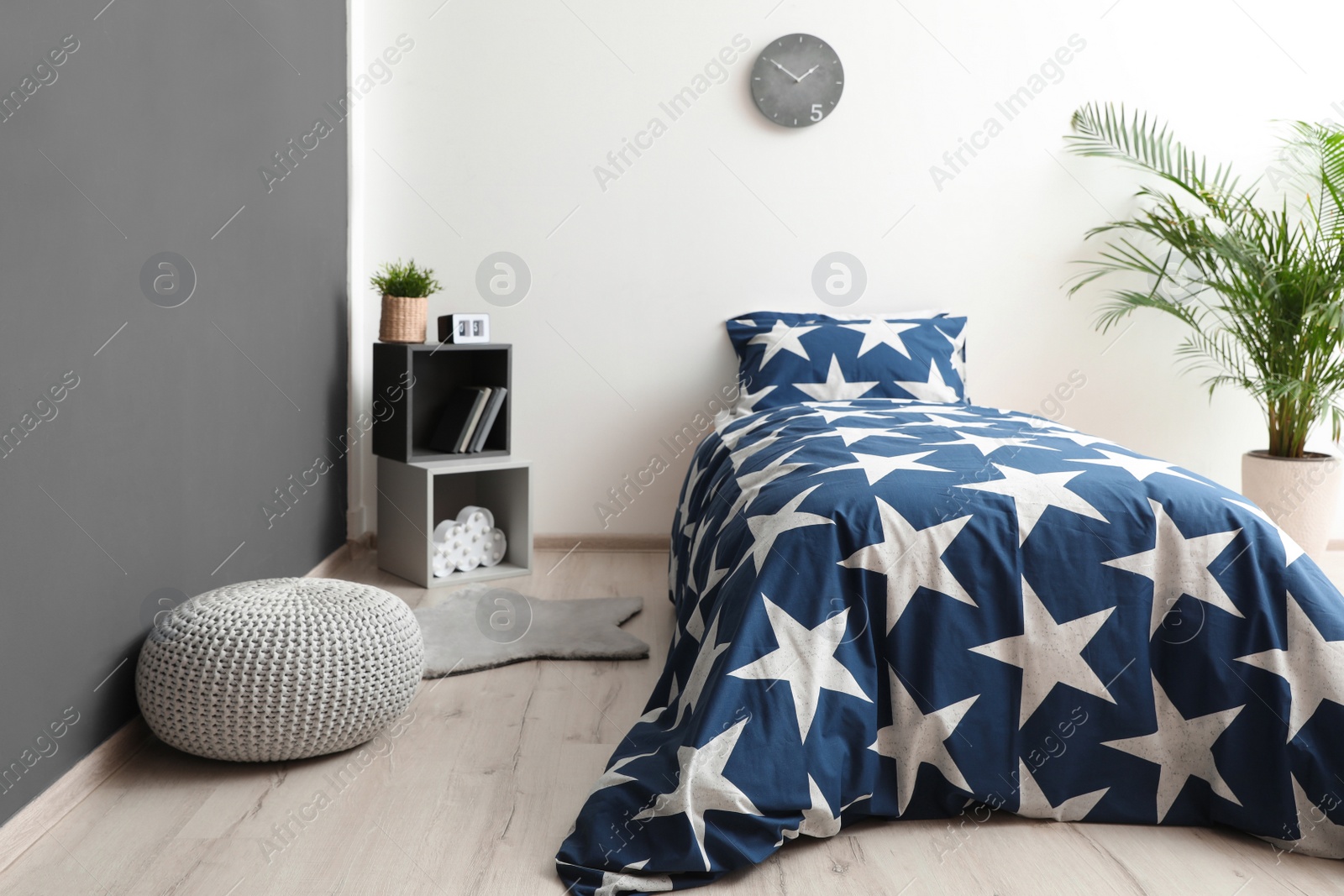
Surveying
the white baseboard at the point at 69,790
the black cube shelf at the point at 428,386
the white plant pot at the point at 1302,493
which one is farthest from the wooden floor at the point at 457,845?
the white plant pot at the point at 1302,493

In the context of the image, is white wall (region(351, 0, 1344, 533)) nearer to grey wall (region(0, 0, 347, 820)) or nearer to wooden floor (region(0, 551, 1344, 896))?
grey wall (region(0, 0, 347, 820))

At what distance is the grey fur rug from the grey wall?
440 mm

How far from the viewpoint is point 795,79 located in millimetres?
3160

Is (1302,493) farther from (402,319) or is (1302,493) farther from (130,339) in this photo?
(130,339)

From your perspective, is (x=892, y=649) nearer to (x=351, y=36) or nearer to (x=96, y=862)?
(x=96, y=862)

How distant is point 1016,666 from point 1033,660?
3cm

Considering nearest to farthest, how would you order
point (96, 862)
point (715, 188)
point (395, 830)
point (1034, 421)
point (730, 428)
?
point (96, 862) → point (395, 830) → point (1034, 421) → point (730, 428) → point (715, 188)

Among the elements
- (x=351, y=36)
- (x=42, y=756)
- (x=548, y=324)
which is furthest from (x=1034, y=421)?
(x=351, y=36)

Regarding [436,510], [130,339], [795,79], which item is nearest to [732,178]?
[795,79]

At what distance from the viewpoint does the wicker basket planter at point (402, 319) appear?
285 centimetres

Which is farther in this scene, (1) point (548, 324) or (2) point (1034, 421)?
(1) point (548, 324)

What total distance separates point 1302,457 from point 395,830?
9.54 ft

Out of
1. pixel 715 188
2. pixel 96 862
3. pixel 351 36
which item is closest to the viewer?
pixel 96 862

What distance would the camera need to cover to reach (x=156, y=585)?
1779 millimetres
